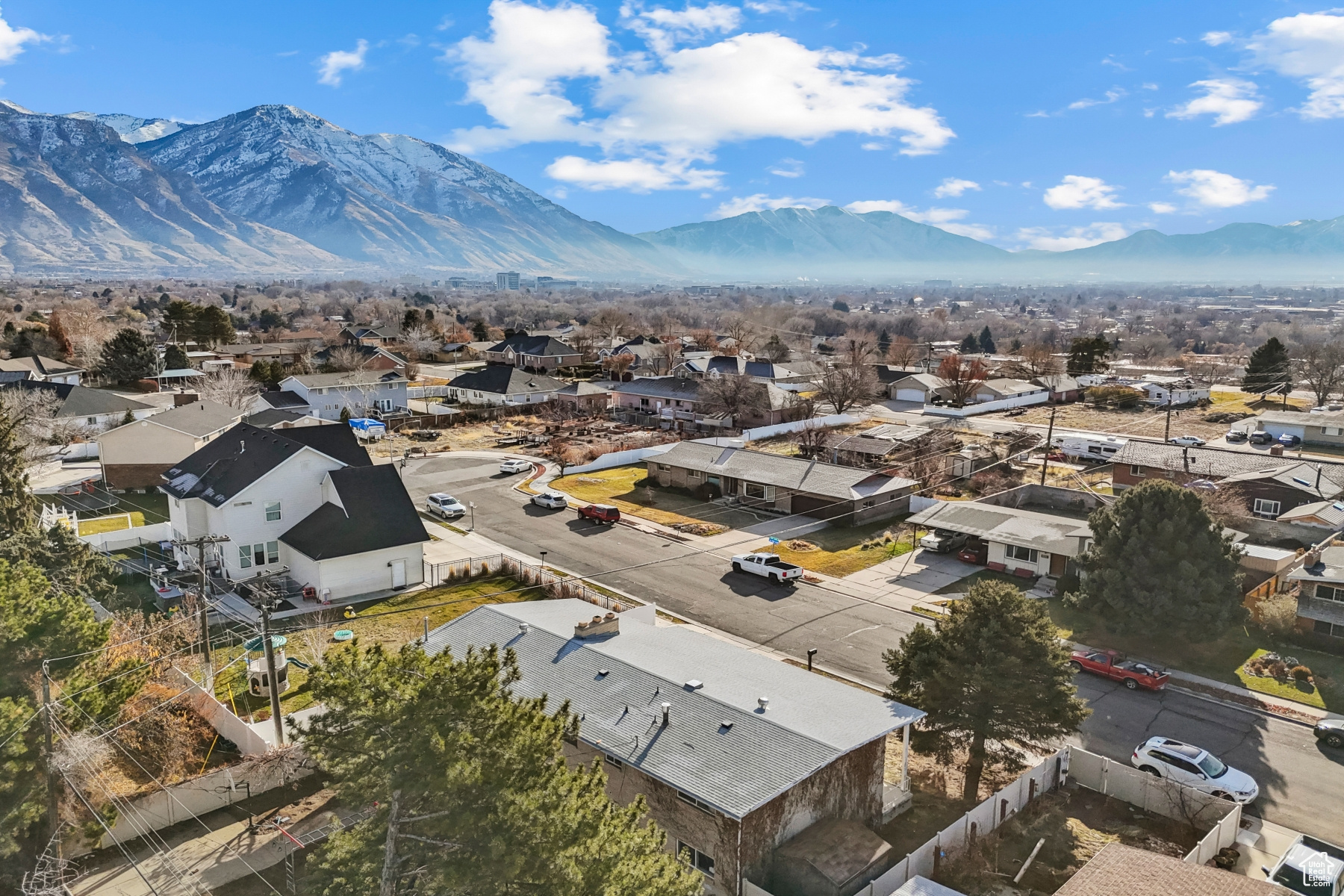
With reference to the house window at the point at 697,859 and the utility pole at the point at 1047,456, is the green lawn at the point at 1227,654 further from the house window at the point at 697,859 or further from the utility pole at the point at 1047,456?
the house window at the point at 697,859

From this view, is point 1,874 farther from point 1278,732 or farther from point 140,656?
point 1278,732

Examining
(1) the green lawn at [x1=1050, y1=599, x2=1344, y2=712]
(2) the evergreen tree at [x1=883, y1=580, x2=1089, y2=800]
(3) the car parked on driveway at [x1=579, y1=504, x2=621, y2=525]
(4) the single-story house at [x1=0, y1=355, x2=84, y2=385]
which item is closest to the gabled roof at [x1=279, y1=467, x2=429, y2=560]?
(3) the car parked on driveway at [x1=579, y1=504, x2=621, y2=525]

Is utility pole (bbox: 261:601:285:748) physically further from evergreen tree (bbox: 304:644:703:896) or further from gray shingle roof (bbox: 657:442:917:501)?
gray shingle roof (bbox: 657:442:917:501)

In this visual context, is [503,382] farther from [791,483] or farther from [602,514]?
[791,483]

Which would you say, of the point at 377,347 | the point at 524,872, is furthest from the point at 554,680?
the point at 377,347

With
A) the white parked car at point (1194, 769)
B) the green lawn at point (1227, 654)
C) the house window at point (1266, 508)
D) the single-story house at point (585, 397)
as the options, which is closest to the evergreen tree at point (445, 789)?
the white parked car at point (1194, 769)
